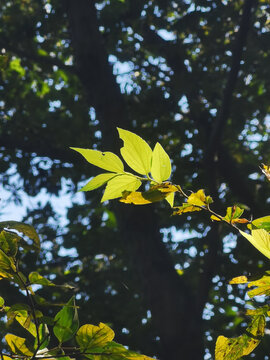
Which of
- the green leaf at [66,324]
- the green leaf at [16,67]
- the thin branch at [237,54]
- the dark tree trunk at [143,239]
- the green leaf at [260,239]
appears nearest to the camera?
the green leaf at [260,239]

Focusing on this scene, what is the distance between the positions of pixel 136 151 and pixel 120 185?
0.25 ft

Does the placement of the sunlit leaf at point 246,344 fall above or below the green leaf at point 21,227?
below

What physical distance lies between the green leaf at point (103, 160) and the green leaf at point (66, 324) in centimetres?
24

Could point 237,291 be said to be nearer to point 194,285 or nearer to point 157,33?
point 194,285

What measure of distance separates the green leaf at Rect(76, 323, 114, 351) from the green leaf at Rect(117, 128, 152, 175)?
0.28 m

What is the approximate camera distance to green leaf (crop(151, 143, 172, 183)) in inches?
29.6

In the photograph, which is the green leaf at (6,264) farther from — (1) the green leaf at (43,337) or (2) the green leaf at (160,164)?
(2) the green leaf at (160,164)

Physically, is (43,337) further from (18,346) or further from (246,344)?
(246,344)

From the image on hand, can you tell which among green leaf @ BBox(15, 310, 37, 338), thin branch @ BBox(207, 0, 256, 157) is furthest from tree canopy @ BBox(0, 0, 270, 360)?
green leaf @ BBox(15, 310, 37, 338)

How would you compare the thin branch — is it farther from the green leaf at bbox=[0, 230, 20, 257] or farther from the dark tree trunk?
the green leaf at bbox=[0, 230, 20, 257]

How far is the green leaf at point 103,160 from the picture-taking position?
739mm

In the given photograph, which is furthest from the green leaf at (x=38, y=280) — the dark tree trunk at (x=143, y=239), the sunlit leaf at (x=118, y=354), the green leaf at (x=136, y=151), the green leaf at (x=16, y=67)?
the green leaf at (x=16, y=67)

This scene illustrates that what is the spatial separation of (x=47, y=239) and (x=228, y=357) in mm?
4758

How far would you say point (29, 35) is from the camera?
544 cm
